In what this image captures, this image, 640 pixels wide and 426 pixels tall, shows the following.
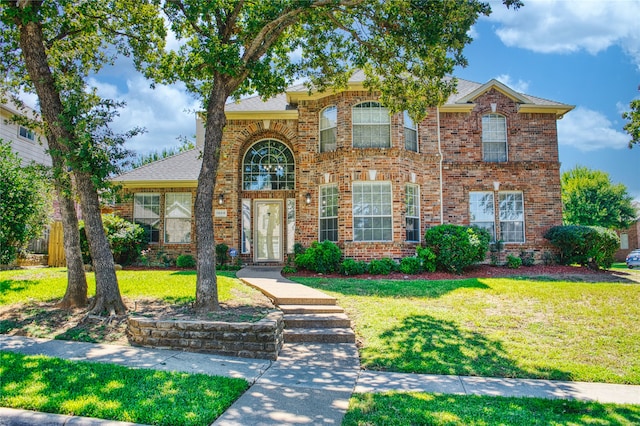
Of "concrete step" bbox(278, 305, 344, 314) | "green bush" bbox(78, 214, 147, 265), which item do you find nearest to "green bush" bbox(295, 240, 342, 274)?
"concrete step" bbox(278, 305, 344, 314)

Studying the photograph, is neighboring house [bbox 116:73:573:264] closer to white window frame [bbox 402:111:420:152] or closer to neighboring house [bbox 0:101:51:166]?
white window frame [bbox 402:111:420:152]

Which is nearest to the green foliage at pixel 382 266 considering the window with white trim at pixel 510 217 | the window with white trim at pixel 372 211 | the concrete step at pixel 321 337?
the window with white trim at pixel 372 211

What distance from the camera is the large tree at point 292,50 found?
24.5ft

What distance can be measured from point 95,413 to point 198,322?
228 cm

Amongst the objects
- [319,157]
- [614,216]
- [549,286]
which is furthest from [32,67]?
[614,216]

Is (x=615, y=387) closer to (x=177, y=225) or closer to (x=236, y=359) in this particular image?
(x=236, y=359)

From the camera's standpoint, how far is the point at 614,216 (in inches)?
1151

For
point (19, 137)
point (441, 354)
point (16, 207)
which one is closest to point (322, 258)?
point (441, 354)

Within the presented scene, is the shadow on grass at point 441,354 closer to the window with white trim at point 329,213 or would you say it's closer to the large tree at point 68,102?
the large tree at point 68,102

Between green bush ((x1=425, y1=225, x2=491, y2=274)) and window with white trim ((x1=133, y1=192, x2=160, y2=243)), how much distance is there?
10390 mm

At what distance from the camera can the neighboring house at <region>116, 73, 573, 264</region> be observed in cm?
1370

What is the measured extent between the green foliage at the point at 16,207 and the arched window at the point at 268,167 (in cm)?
664

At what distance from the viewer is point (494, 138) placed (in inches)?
612

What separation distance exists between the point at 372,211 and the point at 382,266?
1.92 m
